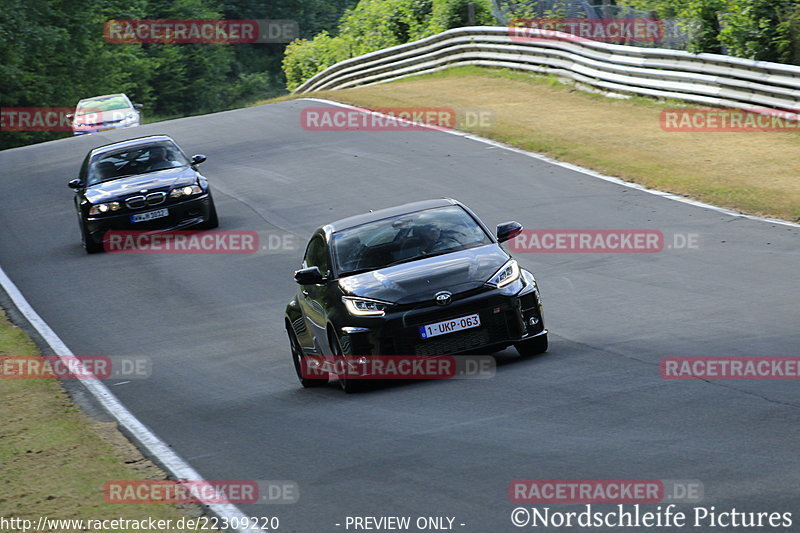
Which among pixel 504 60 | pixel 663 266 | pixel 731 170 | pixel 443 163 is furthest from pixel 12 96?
pixel 663 266

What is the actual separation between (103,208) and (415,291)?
11.9 metres

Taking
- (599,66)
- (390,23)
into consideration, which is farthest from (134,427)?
(390,23)

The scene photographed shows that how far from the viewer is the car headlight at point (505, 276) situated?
1060cm

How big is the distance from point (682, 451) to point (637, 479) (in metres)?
0.62

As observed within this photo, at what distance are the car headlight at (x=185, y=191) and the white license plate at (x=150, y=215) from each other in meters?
0.30

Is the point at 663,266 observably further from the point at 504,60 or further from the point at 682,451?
the point at 504,60

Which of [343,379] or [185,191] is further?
[185,191]

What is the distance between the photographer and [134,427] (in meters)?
10.5

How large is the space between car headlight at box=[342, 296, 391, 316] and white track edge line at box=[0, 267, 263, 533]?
198 cm

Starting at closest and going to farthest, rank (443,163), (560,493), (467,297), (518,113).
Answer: (560,493) → (467,297) → (443,163) → (518,113)

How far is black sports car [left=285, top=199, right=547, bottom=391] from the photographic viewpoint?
10.4m

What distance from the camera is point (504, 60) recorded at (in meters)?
35.7

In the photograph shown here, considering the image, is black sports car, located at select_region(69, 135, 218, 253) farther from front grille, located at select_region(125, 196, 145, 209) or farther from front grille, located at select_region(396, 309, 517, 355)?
front grille, located at select_region(396, 309, 517, 355)

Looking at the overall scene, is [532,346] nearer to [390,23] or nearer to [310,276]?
[310,276]
